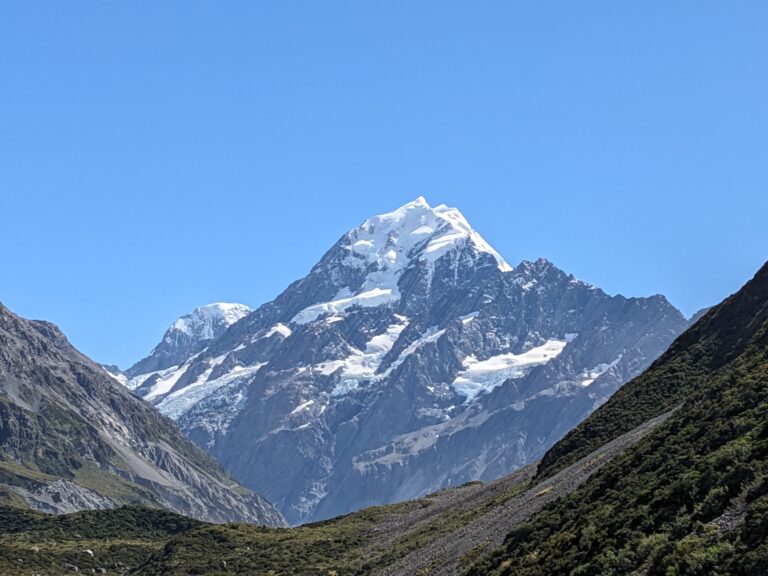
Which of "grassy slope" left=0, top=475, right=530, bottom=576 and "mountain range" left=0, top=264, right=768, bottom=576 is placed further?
"grassy slope" left=0, top=475, right=530, bottom=576

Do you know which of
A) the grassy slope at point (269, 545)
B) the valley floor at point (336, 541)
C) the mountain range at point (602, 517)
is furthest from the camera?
the grassy slope at point (269, 545)

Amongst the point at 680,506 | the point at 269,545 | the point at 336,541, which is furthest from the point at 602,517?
the point at 269,545

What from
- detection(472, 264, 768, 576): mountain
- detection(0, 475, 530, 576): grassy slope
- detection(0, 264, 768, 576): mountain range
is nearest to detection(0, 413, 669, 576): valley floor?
detection(0, 475, 530, 576): grassy slope

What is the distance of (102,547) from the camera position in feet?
522

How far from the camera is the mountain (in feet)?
139

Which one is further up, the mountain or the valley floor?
the valley floor

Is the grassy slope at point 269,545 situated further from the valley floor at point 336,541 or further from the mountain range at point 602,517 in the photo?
the mountain range at point 602,517

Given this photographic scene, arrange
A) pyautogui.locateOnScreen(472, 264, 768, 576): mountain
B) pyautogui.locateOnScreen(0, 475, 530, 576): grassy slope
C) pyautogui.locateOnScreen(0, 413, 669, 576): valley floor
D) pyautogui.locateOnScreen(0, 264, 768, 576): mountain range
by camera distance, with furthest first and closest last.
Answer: pyautogui.locateOnScreen(0, 475, 530, 576): grassy slope, pyautogui.locateOnScreen(0, 413, 669, 576): valley floor, pyautogui.locateOnScreen(0, 264, 768, 576): mountain range, pyautogui.locateOnScreen(472, 264, 768, 576): mountain

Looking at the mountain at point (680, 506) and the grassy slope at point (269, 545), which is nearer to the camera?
the mountain at point (680, 506)

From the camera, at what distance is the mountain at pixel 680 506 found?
1666 inches

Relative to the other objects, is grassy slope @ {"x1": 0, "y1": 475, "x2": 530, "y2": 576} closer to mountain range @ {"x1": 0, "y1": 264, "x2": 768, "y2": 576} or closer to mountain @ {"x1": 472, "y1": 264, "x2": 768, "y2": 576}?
mountain range @ {"x1": 0, "y1": 264, "x2": 768, "y2": 576}

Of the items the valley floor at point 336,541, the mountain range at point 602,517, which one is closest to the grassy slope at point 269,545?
the valley floor at point 336,541

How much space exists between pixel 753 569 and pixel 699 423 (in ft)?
91.4

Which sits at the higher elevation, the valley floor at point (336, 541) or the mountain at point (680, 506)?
the valley floor at point (336, 541)
